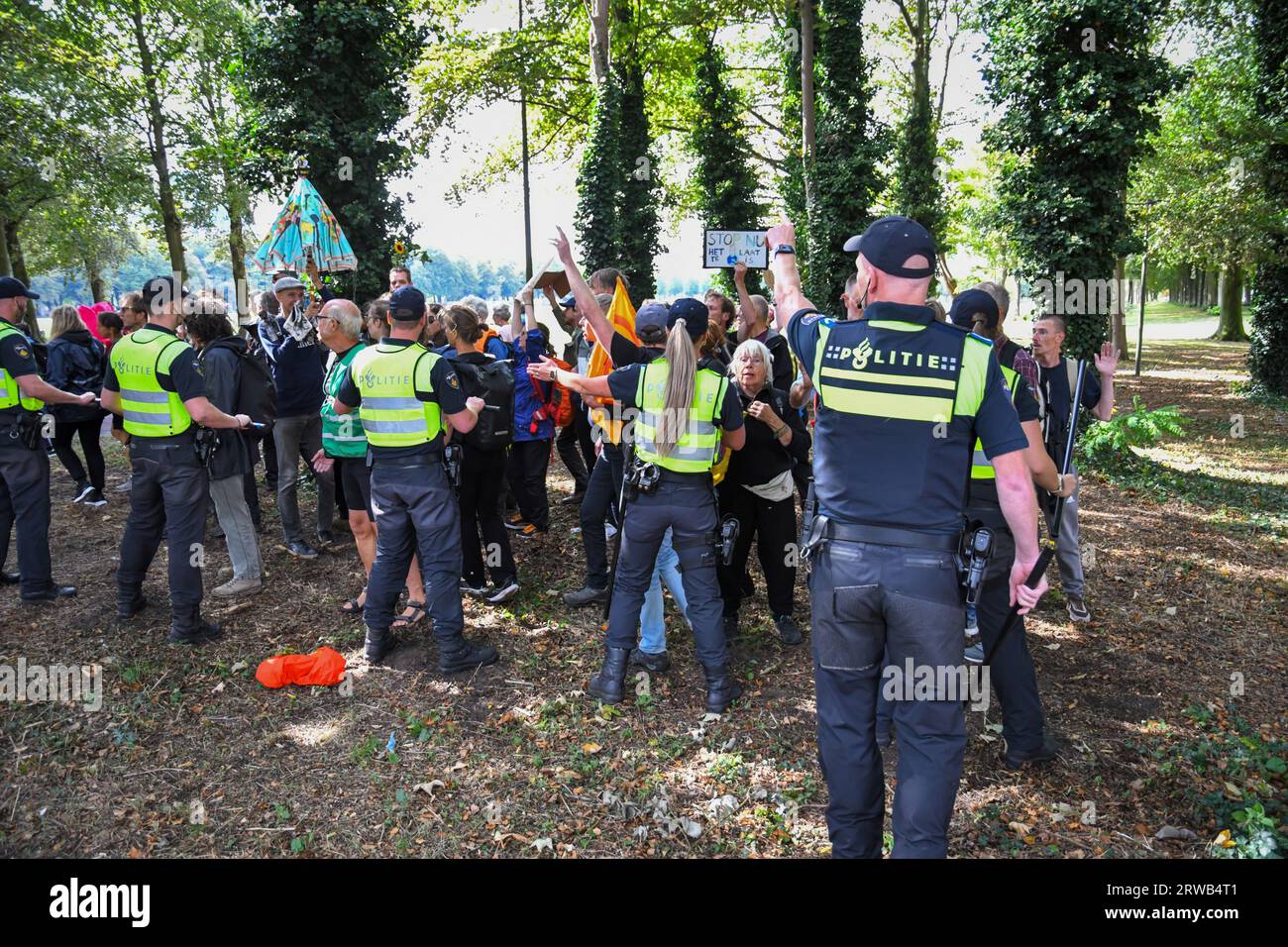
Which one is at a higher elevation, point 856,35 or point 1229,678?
point 856,35

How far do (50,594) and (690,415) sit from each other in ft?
17.8

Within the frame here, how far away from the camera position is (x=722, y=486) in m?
5.62

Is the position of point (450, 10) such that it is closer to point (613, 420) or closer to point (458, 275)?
point (613, 420)

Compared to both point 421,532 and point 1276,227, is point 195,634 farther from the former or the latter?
point 1276,227

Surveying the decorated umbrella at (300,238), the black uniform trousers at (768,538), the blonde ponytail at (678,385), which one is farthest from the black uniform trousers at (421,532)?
the decorated umbrella at (300,238)

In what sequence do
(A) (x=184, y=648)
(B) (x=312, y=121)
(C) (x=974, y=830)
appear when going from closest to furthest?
(C) (x=974, y=830)
(A) (x=184, y=648)
(B) (x=312, y=121)

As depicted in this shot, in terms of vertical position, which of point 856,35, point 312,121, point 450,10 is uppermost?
point 450,10

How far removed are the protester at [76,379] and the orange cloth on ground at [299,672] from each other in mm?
4817

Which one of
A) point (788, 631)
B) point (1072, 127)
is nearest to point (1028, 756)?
point (788, 631)

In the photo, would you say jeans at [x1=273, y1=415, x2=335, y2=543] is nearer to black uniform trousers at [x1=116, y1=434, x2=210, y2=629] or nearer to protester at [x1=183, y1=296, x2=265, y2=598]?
protester at [x1=183, y1=296, x2=265, y2=598]

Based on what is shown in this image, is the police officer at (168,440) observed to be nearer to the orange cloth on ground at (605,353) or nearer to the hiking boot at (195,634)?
the hiking boot at (195,634)

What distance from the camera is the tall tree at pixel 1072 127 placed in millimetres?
10320

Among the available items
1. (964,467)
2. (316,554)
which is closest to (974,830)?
(964,467)
